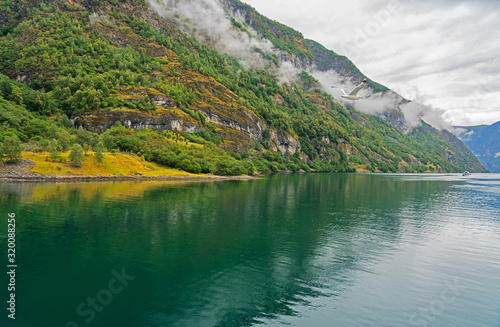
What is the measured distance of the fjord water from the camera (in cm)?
1744

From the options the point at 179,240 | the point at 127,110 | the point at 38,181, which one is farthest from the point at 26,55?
the point at 179,240

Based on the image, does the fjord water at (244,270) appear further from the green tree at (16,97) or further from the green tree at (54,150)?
the green tree at (16,97)

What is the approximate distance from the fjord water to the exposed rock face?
115 metres

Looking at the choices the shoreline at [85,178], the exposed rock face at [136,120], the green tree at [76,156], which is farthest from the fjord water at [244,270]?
the exposed rock face at [136,120]

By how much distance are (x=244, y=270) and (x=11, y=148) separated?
85.4 meters

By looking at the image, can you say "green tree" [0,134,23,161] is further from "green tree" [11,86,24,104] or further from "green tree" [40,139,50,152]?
"green tree" [11,86,24,104]

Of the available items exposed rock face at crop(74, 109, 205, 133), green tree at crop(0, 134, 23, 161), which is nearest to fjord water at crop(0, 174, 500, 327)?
green tree at crop(0, 134, 23, 161)

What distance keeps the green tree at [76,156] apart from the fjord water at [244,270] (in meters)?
49.7

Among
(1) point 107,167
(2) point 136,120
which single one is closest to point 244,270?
(1) point 107,167

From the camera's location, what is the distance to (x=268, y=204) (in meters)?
60.7

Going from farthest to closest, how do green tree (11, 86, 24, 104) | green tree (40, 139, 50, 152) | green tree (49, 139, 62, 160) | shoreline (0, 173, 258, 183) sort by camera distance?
green tree (11, 86, 24, 104) < green tree (40, 139, 50, 152) < green tree (49, 139, 62, 160) < shoreline (0, 173, 258, 183)

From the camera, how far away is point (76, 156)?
9338 cm

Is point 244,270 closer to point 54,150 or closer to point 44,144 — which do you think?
point 54,150

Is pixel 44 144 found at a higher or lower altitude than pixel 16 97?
lower
